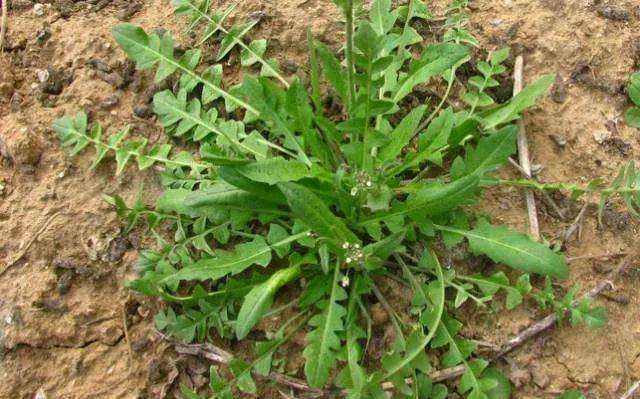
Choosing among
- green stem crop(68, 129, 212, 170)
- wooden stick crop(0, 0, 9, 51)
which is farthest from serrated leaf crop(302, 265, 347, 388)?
wooden stick crop(0, 0, 9, 51)

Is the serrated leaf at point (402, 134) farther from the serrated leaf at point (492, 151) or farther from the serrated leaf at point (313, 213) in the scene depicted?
the serrated leaf at point (313, 213)

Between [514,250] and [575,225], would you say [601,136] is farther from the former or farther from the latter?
[514,250]

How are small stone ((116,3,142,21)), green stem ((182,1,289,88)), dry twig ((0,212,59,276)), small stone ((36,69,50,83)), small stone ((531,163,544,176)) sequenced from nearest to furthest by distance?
1. dry twig ((0,212,59,276))
2. small stone ((531,163,544,176))
3. green stem ((182,1,289,88))
4. small stone ((36,69,50,83))
5. small stone ((116,3,142,21))

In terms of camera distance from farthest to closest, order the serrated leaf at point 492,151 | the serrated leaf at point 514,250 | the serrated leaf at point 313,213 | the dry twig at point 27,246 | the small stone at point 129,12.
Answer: the small stone at point 129,12 < the dry twig at point 27,246 < the serrated leaf at point 492,151 < the serrated leaf at point 514,250 < the serrated leaf at point 313,213

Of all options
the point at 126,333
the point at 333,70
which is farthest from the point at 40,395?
the point at 333,70

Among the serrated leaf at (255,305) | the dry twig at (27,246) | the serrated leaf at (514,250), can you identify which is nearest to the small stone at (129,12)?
the dry twig at (27,246)

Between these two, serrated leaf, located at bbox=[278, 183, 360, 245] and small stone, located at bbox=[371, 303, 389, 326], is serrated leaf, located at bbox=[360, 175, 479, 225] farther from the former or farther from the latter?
small stone, located at bbox=[371, 303, 389, 326]

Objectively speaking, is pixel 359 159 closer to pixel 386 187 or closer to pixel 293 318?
pixel 386 187
